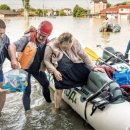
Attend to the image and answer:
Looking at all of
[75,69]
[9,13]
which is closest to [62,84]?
[75,69]

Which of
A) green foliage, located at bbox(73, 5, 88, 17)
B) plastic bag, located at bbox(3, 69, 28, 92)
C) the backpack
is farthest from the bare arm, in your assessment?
green foliage, located at bbox(73, 5, 88, 17)

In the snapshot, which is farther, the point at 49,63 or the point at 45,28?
the point at 49,63

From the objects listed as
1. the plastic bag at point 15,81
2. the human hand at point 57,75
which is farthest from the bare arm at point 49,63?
the plastic bag at point 15,81

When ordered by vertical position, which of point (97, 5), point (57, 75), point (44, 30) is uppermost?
point (44, 30)

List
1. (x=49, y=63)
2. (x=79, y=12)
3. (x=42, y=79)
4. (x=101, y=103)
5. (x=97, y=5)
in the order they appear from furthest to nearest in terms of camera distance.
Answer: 1. (x=97, y=5)
2. (x=79, y=12)
3. (x=42, y=79)
4. (x=49, y=63)
5. (x=101, y=103)

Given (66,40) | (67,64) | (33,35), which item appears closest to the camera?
(66,40)

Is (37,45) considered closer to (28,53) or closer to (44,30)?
(28,53)

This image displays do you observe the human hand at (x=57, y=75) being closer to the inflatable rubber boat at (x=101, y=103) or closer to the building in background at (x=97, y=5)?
the inflatable rubber boat at (x=101, y=103)

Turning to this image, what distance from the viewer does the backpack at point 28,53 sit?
5785 mm

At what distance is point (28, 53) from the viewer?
19.0 feet

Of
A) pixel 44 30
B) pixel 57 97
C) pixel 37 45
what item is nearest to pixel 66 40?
pixel 44 30

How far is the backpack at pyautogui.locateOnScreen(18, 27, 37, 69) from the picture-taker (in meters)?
5.79

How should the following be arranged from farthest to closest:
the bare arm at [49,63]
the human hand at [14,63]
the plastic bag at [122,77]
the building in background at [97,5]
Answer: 1. the building in background at [97,5]
2. the plastic bag at [122,77]
3. the bare arm at [49,63]
4. the human hand at [14,63]

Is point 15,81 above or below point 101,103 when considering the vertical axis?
above
